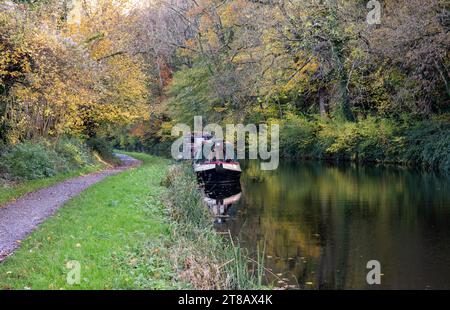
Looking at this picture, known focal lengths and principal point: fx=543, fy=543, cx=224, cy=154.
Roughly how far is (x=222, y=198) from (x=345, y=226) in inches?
257

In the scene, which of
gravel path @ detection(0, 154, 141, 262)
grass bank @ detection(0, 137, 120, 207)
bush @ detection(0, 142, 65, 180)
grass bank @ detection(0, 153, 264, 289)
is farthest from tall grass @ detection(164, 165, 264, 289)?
bush @ detection(0, 142, 65, 180)

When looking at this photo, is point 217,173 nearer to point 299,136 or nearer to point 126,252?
point 126,252

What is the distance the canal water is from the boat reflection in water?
0.10 feet

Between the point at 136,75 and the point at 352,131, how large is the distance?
36.5 ft

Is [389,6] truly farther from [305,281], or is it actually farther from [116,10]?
[305,281]

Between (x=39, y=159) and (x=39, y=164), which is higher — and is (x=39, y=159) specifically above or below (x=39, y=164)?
above

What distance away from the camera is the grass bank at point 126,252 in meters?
6.75

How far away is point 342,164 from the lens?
2923 cm

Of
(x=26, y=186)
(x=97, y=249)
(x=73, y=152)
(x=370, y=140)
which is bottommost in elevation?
(x=97, y=249)

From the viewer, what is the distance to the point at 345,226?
1230 centimetres

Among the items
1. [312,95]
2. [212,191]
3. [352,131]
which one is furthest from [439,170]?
[312,95]

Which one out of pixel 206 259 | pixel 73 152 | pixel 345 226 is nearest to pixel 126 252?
pixel 206 259

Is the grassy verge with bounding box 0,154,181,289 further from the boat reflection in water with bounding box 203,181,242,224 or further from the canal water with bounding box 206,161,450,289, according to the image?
the boat reflection in water with bounding box 203,181,242,224

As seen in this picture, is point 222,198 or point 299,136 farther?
point 299,136
